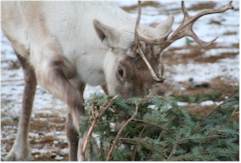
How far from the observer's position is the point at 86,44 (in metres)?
5.26

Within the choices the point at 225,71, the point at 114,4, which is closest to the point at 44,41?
the point at 114,4

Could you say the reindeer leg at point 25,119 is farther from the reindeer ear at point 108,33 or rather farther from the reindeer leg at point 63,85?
the reindeer ear at point 108,33

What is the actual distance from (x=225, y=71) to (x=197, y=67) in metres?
0.46

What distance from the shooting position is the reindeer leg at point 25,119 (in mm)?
6566

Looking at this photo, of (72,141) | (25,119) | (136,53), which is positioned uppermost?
(136,53)

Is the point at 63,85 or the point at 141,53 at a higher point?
the point at 141,53

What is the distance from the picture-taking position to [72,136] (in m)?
5.96

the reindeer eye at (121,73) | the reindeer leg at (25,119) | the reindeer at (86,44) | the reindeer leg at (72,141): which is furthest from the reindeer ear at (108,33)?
the reindeer leg at (25,119)

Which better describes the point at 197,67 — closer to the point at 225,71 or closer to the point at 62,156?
the point at 225,71

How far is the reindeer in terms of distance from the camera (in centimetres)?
482

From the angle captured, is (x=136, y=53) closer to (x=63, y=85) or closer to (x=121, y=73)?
(x=121, y=73)

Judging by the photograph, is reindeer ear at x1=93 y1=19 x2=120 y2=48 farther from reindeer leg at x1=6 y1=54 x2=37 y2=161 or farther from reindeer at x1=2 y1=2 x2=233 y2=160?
reindeer leg at x1=6 y1=54 x2=37 y2=161

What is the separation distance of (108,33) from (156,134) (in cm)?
85

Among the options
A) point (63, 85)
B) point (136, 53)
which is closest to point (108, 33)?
point (136, 53)
